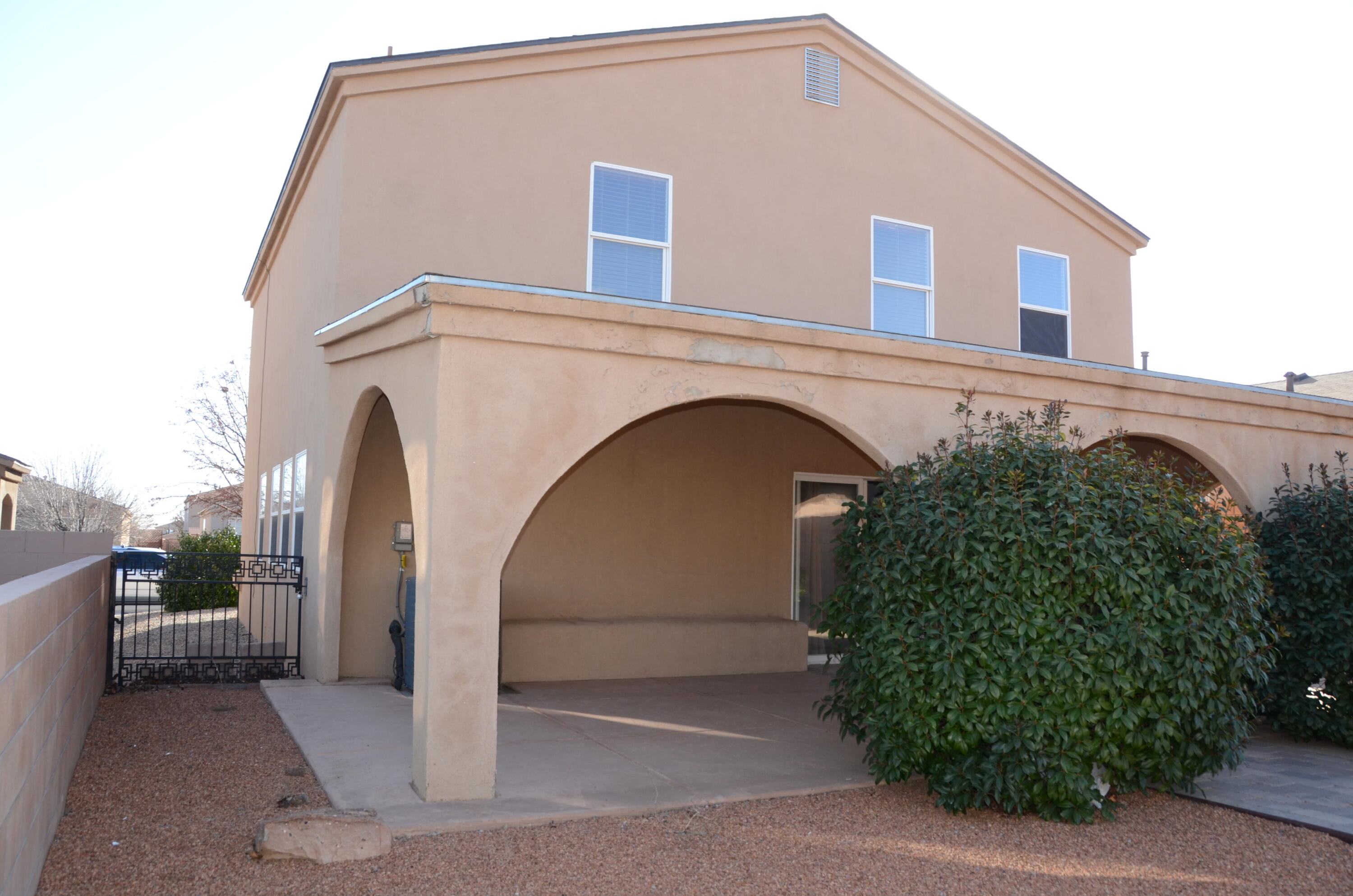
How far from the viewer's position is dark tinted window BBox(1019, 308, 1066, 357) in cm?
1288

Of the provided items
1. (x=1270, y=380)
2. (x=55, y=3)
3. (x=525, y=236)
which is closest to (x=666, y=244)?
(x=525, y=236)

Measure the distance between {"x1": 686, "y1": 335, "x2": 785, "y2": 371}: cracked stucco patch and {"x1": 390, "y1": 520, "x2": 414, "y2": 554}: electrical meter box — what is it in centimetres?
402

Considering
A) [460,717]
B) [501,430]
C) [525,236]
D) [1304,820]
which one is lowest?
[1304,820]

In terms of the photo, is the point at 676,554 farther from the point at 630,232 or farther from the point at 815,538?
the point at 630,232

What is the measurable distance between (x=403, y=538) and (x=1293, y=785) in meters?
7.37

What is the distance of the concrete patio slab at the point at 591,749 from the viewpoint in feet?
18.8

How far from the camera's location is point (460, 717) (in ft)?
18.5

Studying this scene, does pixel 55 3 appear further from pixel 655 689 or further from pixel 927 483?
pixel 927 483

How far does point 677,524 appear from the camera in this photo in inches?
445

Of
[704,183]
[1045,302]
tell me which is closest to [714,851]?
[704,183]

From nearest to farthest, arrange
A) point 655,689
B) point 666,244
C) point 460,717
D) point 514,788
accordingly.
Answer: point 460,717 < point 514,788 < point 655,689 < point 666,244

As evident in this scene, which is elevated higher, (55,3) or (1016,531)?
(55,3)

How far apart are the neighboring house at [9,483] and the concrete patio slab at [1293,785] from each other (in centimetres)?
2174

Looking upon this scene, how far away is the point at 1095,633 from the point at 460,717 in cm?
371
